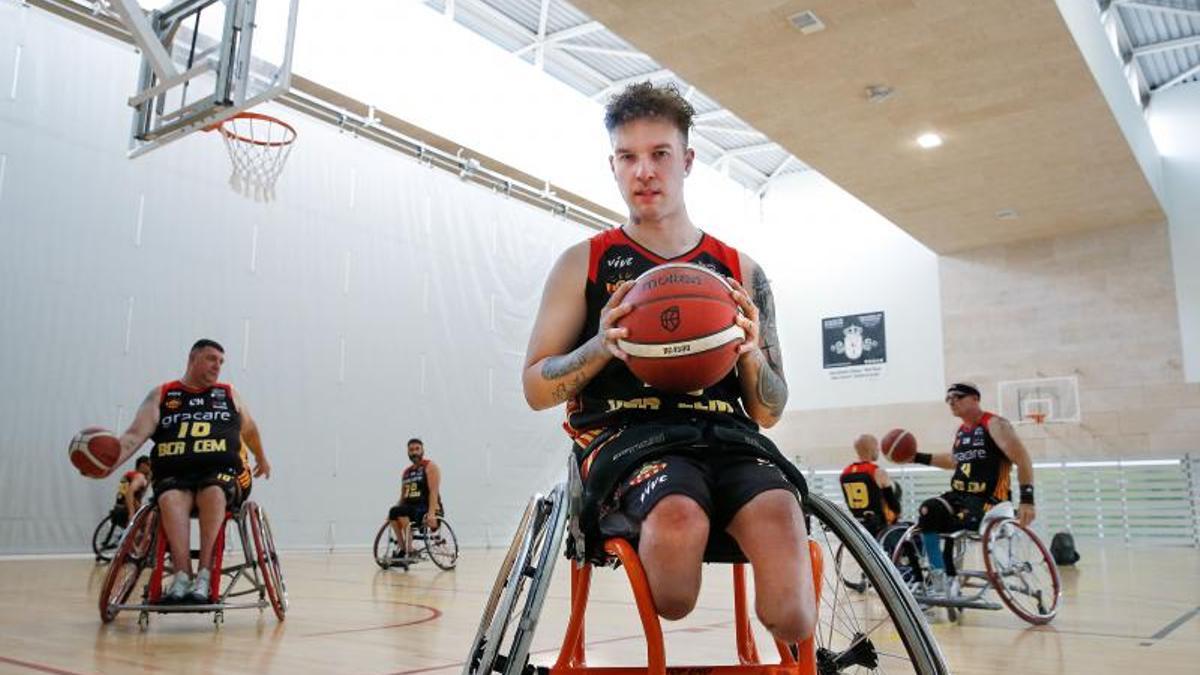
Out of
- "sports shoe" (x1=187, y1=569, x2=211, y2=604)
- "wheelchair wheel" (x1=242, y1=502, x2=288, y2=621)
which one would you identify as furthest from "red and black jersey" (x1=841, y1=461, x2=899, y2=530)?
"sports shoe" (x1=187, y1=569, x2=211, y2=604)

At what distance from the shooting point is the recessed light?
9531mm

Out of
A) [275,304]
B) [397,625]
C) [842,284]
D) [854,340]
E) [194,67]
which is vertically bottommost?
[397,625]

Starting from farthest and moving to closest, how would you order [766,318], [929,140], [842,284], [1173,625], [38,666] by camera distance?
[842,284], [929,140], [1173,625], [38,666], [766,318]

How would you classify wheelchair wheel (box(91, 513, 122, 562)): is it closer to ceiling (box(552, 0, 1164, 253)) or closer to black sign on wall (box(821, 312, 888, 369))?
ceiling (box(552, 0, 1164, 253))

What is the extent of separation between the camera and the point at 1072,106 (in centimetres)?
879

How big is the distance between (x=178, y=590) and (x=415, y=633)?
1.01 meters

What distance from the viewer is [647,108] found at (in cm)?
179

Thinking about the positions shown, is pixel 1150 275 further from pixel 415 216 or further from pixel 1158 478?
pixel 415 216

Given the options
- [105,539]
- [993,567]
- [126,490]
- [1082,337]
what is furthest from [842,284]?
[105,539]

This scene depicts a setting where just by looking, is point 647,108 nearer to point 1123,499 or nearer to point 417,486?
point 417,486

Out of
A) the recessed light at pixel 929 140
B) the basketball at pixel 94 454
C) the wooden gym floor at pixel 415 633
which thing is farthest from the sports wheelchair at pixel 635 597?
the recessed light at pixel 929 140

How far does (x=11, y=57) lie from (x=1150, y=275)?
44.8 feet

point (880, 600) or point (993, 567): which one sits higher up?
point (880, 600)

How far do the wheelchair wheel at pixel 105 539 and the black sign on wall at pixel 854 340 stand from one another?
10.9 metres
